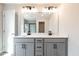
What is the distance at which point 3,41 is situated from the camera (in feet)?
6.89

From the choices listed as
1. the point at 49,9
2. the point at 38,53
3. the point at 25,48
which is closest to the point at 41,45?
the point at 38,53

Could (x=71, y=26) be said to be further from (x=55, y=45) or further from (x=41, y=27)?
(x=41, y=27)

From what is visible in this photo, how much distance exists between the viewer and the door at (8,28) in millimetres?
2109

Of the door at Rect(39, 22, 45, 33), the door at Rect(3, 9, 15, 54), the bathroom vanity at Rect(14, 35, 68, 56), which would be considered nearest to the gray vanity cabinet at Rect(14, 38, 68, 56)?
the bathroom vanity at Rect(14, 35, 68, 56)

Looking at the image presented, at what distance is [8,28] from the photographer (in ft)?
7.06

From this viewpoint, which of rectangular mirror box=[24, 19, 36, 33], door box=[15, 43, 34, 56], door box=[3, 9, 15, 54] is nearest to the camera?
door box=[3, 9, 15, 54]

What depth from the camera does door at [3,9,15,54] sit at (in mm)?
2109

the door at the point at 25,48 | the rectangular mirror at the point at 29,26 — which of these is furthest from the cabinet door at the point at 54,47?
the rectangular mirror at the point at 29,26

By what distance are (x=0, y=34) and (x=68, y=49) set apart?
117 cm

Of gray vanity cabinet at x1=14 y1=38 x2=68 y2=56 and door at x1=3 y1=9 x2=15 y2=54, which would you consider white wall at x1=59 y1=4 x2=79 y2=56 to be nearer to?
gray vanity cabinet at x1=14 y1=38 x2=68 y2=56

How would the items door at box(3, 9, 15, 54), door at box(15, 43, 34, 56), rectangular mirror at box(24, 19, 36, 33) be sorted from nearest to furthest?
door at box(3, 9, 15, 54) < door at box(15, 43, 34, 56) < rectangular mirror at box(24, 19, 36, 33)

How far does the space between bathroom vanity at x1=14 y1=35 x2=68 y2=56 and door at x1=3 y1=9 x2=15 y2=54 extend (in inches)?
4.0

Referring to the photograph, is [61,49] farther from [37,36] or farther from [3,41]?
[3,41]

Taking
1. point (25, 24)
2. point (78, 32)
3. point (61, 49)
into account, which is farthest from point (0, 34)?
point (78, 32)
